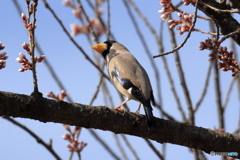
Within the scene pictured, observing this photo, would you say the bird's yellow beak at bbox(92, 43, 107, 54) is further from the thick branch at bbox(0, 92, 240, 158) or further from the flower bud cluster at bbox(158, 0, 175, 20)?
the thick branch at bbox(0, 92, 240, 158)

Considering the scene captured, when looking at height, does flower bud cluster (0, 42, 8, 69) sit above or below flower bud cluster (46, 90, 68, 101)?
below

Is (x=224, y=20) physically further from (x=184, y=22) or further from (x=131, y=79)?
(x=131, y=79)

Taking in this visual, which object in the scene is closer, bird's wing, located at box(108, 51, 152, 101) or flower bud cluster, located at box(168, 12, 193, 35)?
flower bud cluster, located at box(168, 12, 193, 35)

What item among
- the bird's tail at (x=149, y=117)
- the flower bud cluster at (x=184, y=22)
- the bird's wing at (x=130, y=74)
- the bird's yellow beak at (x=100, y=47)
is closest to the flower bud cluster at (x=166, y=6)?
the flower bud cluster at (x=184, y=22)

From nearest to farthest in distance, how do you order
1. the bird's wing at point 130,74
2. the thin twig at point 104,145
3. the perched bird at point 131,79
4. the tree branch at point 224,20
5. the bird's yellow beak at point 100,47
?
the tree branch at point 224,20
the perched bird at point 131,79
the bird's wing at point 130,74
the thin twig at point 104,145
the bird's yellow beak at point 100,47

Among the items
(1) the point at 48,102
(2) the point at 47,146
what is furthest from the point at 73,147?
(1) the point at 48,102

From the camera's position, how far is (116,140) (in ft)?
17.9

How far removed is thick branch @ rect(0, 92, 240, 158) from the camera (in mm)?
2590

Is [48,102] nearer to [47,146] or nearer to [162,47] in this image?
[47,146]

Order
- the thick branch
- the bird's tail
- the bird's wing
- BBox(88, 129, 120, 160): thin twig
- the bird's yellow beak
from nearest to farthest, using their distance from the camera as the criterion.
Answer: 1. the thick branch
2. the bird's tail
3. the bird's wing
4. BBox(88, 129, 120, 160): thin twig
5. the bird's yellow beak

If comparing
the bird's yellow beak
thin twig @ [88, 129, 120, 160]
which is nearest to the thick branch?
thin twig @ [88, 129, 120, 160]

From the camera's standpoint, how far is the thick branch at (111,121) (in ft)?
8.50

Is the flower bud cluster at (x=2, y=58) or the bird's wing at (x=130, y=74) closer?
the flower bud cluster at (x=2, y=58)

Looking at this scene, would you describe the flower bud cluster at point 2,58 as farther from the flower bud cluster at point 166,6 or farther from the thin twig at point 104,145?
the thin twig at point 104,145
